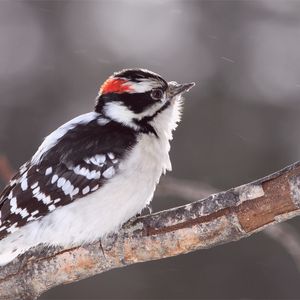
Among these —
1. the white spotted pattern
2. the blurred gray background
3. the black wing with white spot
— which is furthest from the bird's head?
the blurred gray background

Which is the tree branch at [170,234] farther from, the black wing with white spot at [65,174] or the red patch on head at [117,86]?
the red patch on head at [117,86]

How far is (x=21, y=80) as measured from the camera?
10.9 m

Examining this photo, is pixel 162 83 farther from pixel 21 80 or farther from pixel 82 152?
pixel 21 80

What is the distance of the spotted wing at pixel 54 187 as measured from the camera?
463 cm

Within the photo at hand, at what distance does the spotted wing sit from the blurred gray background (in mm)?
3786

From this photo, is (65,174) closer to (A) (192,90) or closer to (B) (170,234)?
(B) (170,234)

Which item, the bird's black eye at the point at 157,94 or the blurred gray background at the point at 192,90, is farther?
the blurred gray background at the point at 192,90

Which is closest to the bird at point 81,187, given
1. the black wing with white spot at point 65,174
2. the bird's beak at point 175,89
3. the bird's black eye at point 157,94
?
the black wing with white spot at point 65,174

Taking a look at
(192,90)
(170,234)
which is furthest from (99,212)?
(192,90)

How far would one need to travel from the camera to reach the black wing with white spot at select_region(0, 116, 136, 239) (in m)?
4.63

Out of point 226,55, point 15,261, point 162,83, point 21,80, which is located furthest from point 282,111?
point 15,261

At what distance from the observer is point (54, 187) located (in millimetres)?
4645

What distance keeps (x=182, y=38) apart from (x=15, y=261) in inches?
272

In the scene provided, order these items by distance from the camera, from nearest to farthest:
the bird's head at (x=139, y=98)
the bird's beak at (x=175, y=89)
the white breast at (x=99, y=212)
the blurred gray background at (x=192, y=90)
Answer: the white breast at (x=99, y=212) < the bird's head at (x=139, y=98) < the bird's beak at (x=175, y=89) < the blurred gray background at (x=192, y=90)
